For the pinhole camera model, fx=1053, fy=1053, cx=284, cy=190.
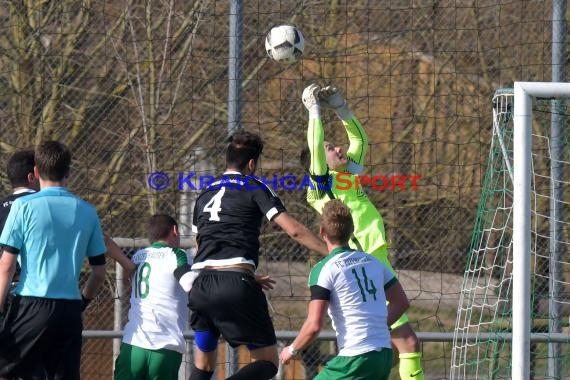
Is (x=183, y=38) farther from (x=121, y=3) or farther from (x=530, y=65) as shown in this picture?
(x=530, y=65)

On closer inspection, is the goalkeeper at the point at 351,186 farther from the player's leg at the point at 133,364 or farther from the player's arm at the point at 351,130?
the player's leg at the point at 133,364

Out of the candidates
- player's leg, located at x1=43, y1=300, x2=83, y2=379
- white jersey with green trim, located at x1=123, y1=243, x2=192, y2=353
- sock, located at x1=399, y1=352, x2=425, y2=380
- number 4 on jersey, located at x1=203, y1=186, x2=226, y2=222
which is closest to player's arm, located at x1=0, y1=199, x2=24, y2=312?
player's leg, located at x1=43, y1=300, x2=83, y2=379

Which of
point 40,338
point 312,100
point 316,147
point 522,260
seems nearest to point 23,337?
point 40,338

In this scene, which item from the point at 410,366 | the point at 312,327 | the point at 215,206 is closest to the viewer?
the point at 312,327

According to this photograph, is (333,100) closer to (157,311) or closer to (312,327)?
(157,311)

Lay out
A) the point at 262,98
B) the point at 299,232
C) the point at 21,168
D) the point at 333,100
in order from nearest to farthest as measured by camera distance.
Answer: the point at 299,232, the point at 21,168, the point at 333,100, the point at 262,98

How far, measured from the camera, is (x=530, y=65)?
845 centimetres

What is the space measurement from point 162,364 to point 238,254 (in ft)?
2.76

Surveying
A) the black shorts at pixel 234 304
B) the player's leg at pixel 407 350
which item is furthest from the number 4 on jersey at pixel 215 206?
the player's leg at pixel 407 350

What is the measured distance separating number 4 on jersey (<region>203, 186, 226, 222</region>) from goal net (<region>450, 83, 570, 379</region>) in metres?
1.76

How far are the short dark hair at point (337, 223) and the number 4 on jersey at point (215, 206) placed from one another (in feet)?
2.86

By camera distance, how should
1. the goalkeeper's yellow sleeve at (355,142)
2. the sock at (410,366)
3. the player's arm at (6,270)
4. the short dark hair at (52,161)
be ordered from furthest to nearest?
the goalkeeper's yellow sleeve at (355,142) < the sock at (410,366) < the short dark hair at (52,161) < the player's arm at (6,270)

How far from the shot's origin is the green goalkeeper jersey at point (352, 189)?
6664 millimetres

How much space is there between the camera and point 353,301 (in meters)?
5.45
